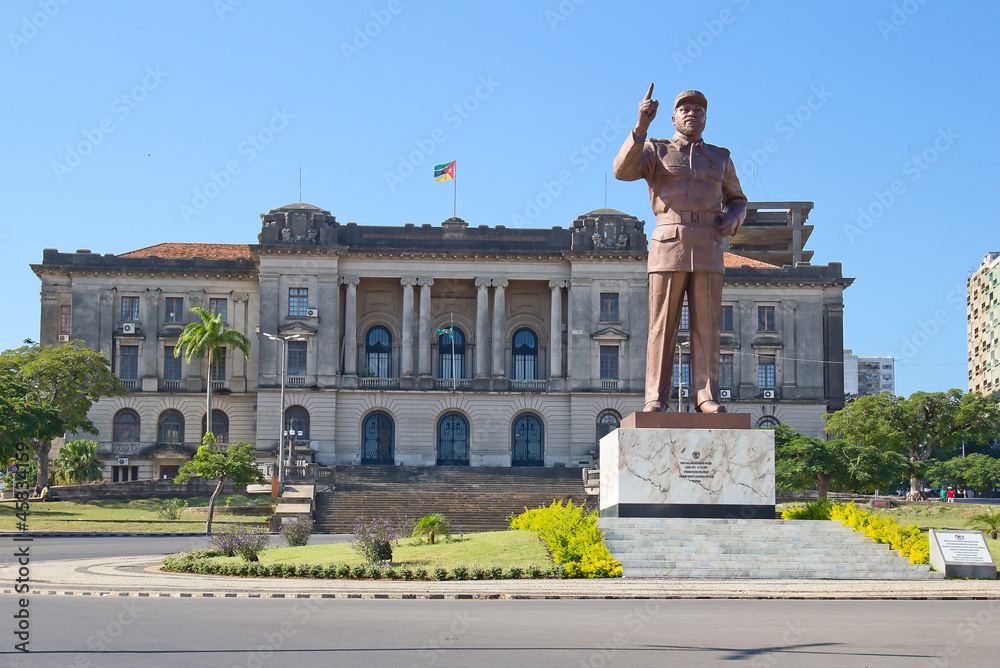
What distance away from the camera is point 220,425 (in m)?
63.8

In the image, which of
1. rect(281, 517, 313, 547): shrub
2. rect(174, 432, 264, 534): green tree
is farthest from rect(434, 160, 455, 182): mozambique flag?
rect(281, 517, 313, 547): shrub

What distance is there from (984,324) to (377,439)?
6500 centimetres

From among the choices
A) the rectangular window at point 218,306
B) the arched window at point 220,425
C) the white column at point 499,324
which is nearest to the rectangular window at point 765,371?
the white column at point 499,324

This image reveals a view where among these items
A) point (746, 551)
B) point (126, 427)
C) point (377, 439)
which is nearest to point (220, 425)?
point (126, 427)

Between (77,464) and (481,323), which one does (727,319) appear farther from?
(77,464)

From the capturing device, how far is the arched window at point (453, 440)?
61875mm

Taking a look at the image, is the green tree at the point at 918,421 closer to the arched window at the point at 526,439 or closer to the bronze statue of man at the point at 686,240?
the arched window at the point at 526,439

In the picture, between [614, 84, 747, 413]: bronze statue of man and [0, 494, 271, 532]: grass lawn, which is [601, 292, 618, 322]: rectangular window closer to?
[0, 494, 271, 532]: grass lawn

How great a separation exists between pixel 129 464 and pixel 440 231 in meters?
20.5

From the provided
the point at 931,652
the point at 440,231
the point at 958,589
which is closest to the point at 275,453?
the point at 440,231

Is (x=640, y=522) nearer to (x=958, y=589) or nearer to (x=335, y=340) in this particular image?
(x=958, y=589)

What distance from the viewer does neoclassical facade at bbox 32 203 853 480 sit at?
2397 inches

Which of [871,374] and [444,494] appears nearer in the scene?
[444,494]

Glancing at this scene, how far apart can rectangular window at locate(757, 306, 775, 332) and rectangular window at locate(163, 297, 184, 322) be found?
31.7 m
